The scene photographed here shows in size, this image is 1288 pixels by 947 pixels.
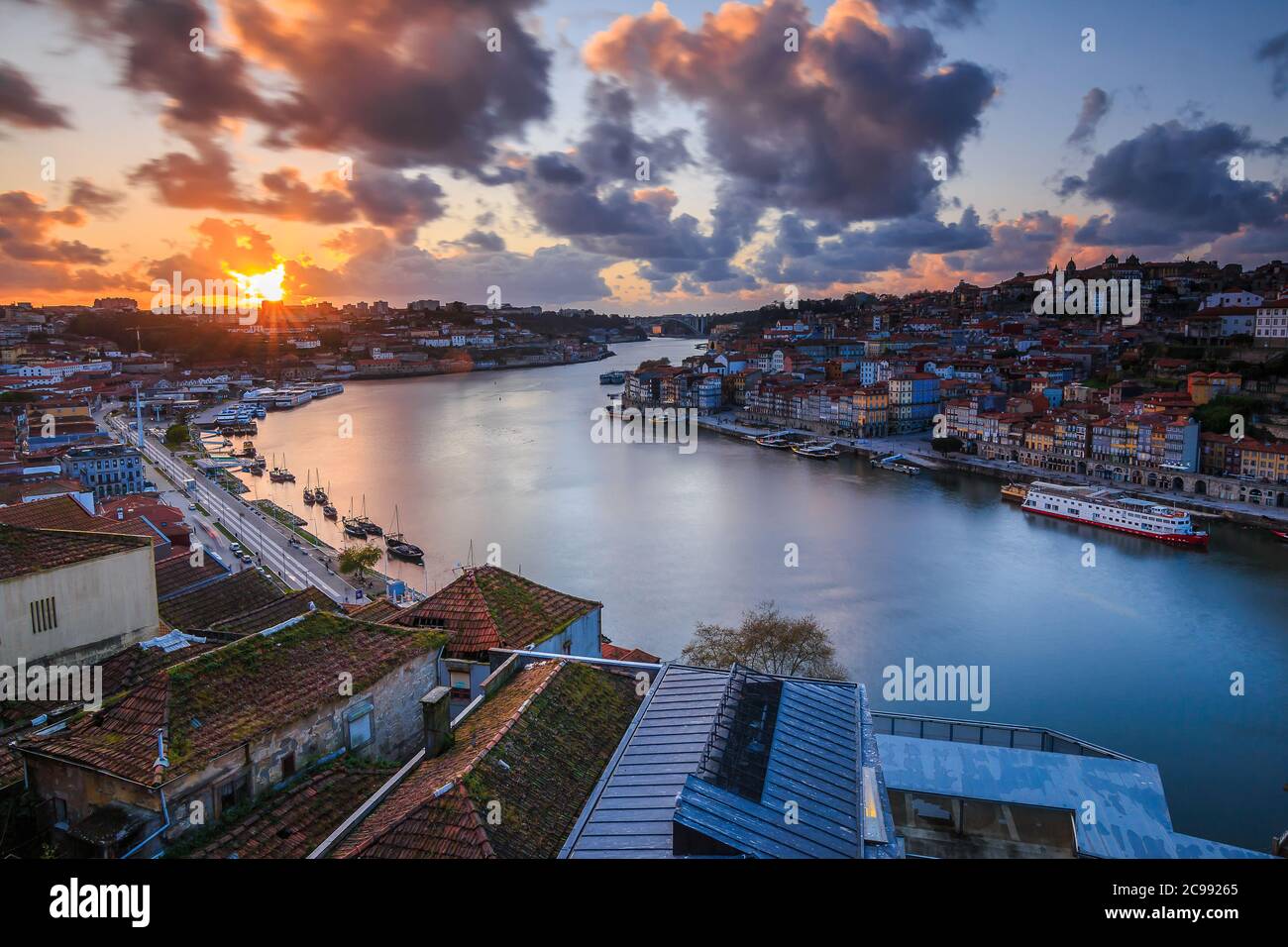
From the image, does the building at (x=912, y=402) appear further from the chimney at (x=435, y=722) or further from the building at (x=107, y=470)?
the chimney at (x=435, y=722)

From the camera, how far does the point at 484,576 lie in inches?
136

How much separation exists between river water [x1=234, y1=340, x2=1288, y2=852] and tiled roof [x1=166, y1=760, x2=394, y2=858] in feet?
12.8

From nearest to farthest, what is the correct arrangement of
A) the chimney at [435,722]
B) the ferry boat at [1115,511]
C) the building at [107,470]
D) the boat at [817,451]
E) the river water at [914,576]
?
1. the chimney at [435,722]
2. the river water at [914,576]
3. the ferry boat at [1115,511]
4. the building at [107,470]
5. the boat at [817,451]

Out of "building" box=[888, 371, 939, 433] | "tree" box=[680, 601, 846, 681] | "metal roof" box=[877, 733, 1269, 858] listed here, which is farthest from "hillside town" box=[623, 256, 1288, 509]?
"metal roof" box=[877, 733, 1269, 858]

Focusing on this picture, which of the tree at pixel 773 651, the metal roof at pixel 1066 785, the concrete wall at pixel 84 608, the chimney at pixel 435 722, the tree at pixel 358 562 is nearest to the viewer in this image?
the chimney at pixel 435 722

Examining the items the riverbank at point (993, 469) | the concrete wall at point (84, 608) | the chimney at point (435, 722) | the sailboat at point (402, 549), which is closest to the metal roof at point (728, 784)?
the chimney at point (435, 722)

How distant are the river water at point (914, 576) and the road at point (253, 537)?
791 mm

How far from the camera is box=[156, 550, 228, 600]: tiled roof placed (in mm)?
4336

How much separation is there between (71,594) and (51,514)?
90.9 inches

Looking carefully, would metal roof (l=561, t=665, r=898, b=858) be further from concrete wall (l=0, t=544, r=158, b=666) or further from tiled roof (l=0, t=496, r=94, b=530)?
tiled roof (l=0, t=496, r=94, b=530)

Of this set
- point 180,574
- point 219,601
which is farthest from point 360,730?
point 180,574

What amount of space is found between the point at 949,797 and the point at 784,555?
5.86 meters

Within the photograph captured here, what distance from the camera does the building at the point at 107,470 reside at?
36.4 feet
